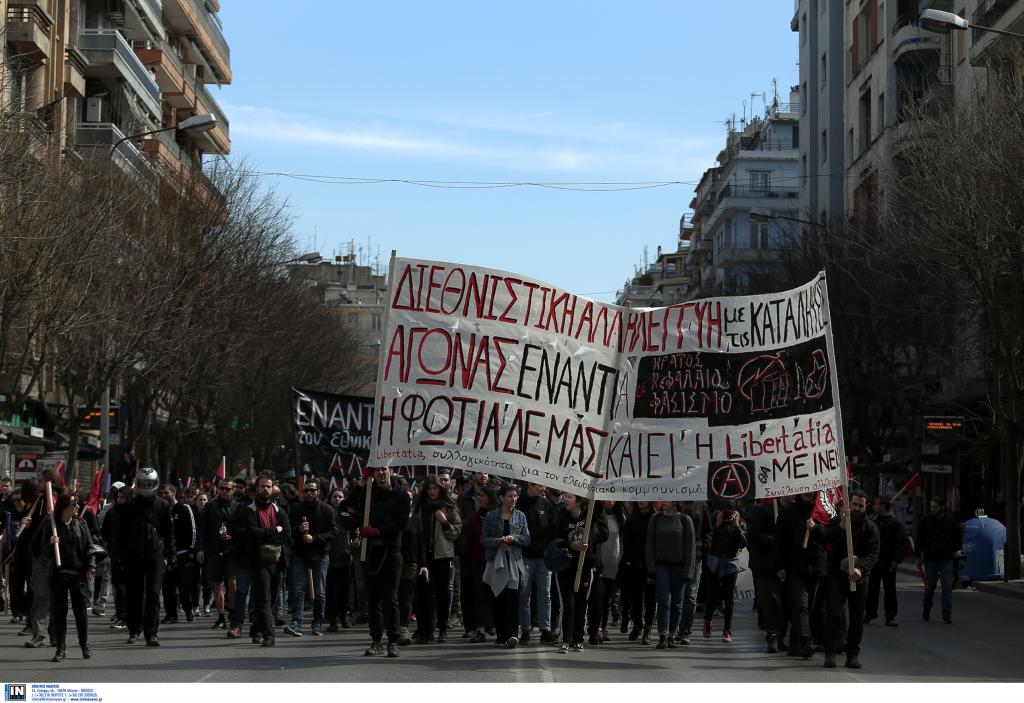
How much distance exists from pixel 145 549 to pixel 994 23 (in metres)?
28.3

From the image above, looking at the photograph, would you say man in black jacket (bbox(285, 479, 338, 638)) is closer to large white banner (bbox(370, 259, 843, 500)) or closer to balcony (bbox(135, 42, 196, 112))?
large white banner (bbox(370, 259, 843, 500))

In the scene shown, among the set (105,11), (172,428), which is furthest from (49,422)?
(105,11)

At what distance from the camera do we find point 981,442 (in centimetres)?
3575

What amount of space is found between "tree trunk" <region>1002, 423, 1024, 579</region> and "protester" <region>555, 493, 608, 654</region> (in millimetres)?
16753

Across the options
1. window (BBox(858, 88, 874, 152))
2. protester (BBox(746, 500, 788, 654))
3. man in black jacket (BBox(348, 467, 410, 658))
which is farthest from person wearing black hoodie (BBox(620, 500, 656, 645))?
window (BBox(858, 88, 874, 152))

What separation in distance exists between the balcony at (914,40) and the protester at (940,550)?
30.2m

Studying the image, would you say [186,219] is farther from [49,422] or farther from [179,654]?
[179,654]

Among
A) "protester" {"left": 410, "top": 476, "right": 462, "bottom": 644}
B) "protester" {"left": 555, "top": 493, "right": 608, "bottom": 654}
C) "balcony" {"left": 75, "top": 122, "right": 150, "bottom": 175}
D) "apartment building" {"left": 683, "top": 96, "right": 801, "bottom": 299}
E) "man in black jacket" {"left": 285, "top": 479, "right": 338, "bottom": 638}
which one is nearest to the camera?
"protester" {"left": 555, "top": 493, "right": 608, "bottom": 654}

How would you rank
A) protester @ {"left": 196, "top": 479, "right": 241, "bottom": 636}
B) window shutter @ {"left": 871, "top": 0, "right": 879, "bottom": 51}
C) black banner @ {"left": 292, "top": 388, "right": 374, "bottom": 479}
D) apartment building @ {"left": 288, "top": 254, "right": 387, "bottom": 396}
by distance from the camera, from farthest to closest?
1. apartment building @ {"left": 288, "top": 254, "right": 387, "bottom": 396}
2. window shutter @ {"left": 871, "top": 0, "right": 879, "bottom": 51}
3. black banner @ {"left": 292, "top": 388, "right": 374, "bottom": 479}
4. protester @ {"left": 196, "top": 479, "right": 241, "bottom": 636}

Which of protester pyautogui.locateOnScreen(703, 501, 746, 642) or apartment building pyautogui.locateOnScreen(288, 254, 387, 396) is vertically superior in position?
apartment building pyautogui.locateOnScreen(288, 254, 387, 396)

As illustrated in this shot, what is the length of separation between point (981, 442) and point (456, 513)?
21.3 meters

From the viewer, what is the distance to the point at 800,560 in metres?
15.2

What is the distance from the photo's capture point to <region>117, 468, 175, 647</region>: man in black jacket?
51.8ft

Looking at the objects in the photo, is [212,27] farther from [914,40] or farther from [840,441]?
[840,441]
